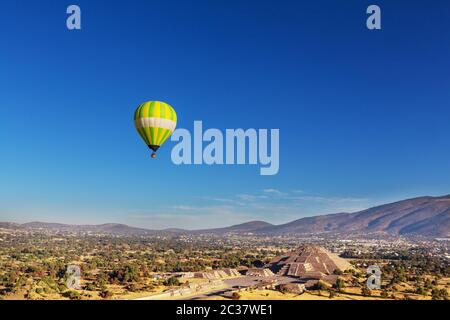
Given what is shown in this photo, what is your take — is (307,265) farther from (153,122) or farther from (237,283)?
(153,122)

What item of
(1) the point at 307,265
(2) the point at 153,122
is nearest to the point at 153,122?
(2) the point at 153,122

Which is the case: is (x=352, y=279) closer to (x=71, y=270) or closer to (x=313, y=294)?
(x=313, y=294)

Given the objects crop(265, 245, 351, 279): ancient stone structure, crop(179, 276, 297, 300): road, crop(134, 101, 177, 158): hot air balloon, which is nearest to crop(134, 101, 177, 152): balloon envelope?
crop(134, 101, 177, 158): hot air balloon

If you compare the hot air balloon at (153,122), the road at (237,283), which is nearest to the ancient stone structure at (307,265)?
the road at (237,283)

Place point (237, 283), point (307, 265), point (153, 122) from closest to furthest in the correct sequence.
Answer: point (153, 122) → point (237, 283) → point (307, 265)

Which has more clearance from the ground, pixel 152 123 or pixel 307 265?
pixel 152 123

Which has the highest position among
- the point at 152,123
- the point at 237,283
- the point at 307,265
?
the point at 152,123

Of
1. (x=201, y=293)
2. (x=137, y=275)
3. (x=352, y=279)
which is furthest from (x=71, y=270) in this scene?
(x=352, y=279)

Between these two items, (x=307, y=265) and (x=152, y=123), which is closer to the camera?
(x=152, y=123)
